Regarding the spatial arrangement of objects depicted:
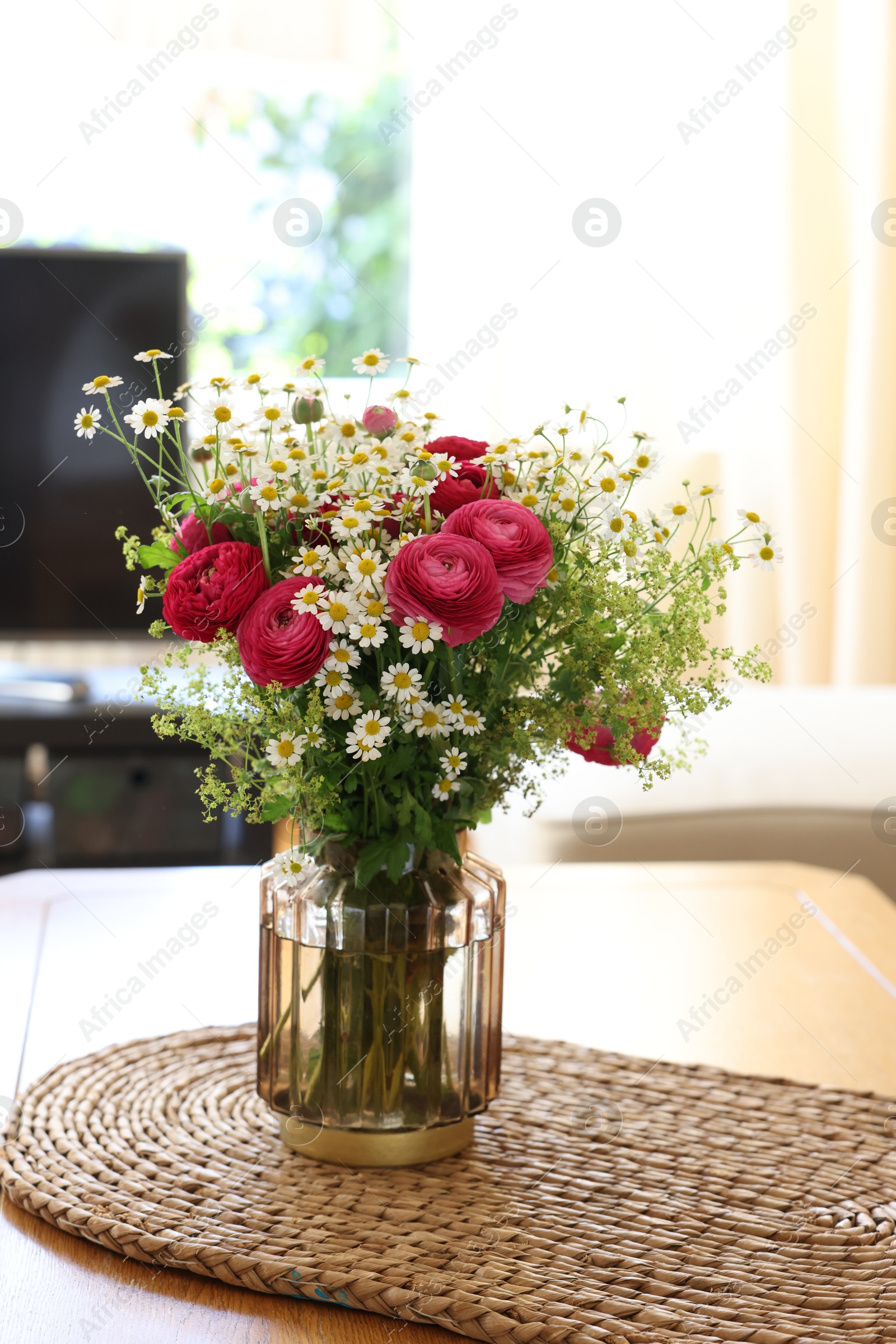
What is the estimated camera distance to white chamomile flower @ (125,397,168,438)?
766mm

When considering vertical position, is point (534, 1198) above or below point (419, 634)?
Answer: below

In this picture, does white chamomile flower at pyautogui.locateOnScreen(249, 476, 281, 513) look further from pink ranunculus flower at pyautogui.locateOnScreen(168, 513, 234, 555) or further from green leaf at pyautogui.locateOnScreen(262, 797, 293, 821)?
green leaf at pyautogui.locateOnScreen(262, 797, 293, 821)

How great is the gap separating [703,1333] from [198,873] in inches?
32.5

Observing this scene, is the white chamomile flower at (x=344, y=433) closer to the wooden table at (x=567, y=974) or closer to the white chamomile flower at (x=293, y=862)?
the white chamomile flower at (x=293, y=862)

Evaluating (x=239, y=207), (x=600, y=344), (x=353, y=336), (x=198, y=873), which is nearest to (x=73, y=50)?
(x=239, y=207)

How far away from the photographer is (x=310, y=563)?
2.34ft

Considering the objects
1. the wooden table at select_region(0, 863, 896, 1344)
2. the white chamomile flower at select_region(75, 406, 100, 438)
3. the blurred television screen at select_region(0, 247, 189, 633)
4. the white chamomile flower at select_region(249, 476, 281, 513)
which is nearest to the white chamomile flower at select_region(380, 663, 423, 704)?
the white chamomile flower at select_region(249, 476, 281, 513)

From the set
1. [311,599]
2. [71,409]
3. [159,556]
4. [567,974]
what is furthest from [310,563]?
[71,409]

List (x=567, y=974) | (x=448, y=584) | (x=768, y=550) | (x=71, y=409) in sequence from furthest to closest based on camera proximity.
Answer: (x=71, y=409), (x=567, y=974), (x=768, y=550), (x=448, y=584)

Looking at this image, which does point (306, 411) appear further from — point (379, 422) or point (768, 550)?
point (768, 550)

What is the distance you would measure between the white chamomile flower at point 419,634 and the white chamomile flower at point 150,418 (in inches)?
7.7

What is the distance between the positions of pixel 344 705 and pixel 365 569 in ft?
0.26

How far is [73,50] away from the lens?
126 inches

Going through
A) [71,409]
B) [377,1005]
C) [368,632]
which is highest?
[71,409]
